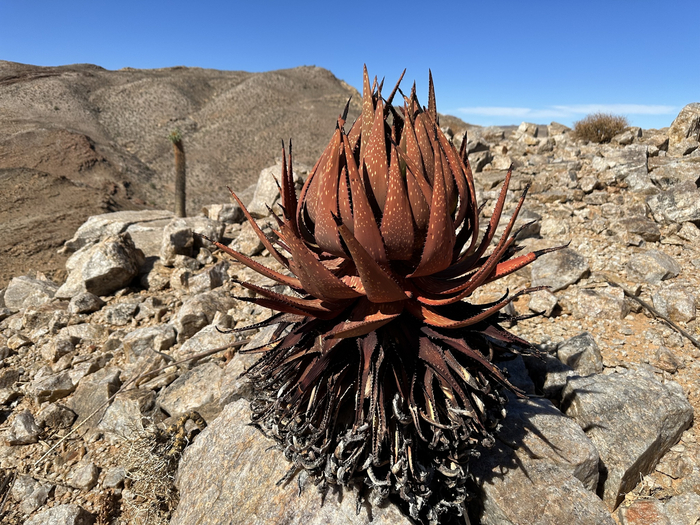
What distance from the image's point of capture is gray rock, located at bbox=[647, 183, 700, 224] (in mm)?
5305

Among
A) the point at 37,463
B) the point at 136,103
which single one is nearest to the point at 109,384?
the point at 37,463

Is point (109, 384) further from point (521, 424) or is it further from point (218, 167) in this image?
point (218, 167)

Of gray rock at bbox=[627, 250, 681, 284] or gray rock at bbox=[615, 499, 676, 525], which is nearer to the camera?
gray rock at bbox=[615, 499, 676, 525]

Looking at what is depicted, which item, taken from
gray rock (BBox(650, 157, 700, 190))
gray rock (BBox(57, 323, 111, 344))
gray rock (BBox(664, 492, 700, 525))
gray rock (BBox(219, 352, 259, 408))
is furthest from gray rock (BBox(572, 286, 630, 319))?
gray rock (BBox(57, 323, 111, 344))

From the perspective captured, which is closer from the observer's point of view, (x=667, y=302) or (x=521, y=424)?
(x=521, y=424)

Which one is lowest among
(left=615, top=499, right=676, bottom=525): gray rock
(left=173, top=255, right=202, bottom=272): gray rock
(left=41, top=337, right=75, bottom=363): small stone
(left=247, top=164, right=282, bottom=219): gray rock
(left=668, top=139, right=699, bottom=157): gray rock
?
(left=41, top=337, right=75, bottom=363): small stone

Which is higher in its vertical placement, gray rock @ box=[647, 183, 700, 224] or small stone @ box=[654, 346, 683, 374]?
gray rock @ box=[647, 183, 700, 224]

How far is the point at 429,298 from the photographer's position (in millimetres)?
1733

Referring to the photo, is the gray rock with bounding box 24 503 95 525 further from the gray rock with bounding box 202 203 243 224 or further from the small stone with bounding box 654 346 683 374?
the gray rock with bounding box 202 203 243 224

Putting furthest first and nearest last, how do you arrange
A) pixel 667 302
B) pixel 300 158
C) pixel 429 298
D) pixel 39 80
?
pixel 39 80, pixel 300 158, pixel 667 302, pixel 429 298

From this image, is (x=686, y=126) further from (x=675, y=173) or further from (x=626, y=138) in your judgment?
(x=675, y=173)

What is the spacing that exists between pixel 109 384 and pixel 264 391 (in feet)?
7.35

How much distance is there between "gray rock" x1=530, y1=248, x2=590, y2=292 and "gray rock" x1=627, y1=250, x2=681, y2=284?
0.50m

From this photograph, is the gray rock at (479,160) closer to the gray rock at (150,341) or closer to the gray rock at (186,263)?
the gray rock at (186,263)
